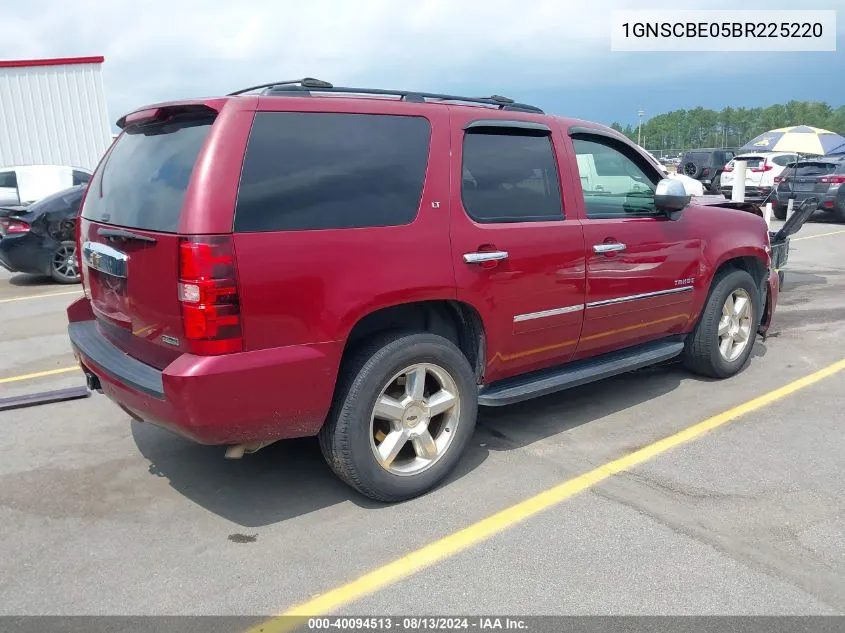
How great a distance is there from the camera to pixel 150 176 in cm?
326

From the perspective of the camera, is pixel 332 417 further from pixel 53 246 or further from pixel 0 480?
pixel 53 246

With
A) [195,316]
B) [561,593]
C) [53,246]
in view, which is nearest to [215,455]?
[195,316]

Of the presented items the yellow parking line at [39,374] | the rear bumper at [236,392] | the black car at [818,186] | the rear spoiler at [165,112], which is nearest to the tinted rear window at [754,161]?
the black car at [818,186]

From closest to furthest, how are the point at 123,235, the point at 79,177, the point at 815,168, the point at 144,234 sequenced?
the point at 144,234
the point at 123,235
the point at 79,177
the point at 815,168

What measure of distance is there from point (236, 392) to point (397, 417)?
0.85m

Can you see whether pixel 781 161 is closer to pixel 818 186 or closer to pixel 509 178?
pixel 818 186

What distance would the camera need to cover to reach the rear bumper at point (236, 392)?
2.86 m

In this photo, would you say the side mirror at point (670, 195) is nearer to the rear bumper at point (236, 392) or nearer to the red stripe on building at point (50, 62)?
the rear bumper at point (236, 392)

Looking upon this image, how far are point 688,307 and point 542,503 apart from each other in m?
2.13

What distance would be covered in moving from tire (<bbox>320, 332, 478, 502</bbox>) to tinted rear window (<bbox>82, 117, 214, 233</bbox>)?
1.05 m

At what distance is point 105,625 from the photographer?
2.59 metres

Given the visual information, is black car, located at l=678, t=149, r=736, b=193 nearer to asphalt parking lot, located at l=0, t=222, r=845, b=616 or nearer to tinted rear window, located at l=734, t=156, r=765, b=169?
tinted rear window, located at l=734, t=156, r=765, b=169

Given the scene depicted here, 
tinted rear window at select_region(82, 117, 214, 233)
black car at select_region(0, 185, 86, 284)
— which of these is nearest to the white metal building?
black car at select_region(0, 185, 86, 284)

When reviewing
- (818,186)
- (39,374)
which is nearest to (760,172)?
(818,186)
